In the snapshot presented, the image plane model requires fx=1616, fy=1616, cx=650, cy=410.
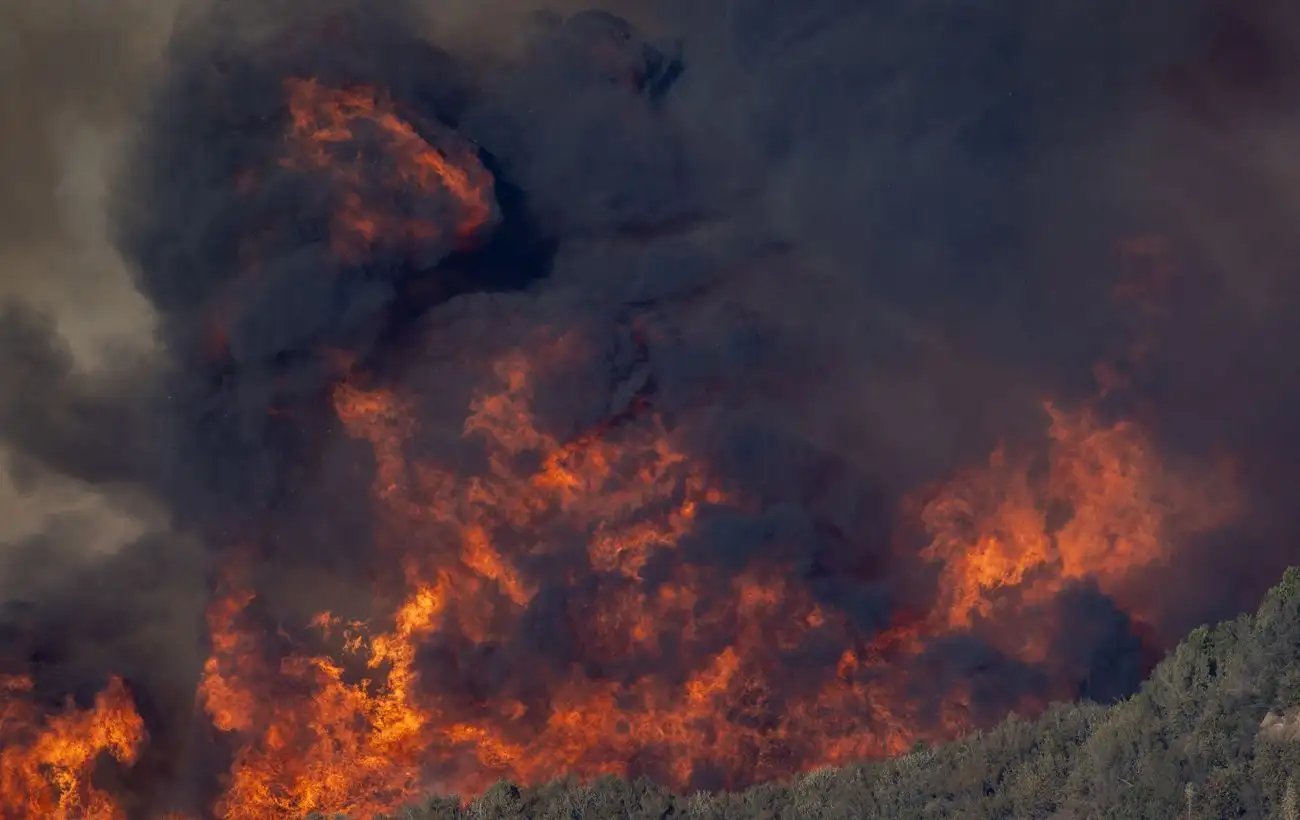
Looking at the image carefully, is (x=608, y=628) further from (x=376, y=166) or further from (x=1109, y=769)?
(x=1109, y=769)

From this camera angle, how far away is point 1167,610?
4209cm

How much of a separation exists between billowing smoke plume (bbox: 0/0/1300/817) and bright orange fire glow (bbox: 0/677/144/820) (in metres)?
0.77

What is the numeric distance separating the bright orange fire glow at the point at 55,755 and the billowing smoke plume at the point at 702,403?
2.51 ft

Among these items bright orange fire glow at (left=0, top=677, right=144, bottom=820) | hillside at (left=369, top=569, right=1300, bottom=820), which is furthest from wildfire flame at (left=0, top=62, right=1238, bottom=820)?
hillside at (left=369, top=569, right=1300, bottom=820)

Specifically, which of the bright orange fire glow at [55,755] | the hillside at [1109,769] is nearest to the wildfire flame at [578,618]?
the bright orange fire glow at [55,755]

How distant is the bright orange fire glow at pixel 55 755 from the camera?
40.8 metres

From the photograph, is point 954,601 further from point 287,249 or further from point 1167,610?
point 287,249

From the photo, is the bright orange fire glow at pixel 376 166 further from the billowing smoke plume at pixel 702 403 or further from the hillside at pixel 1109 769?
the hillside at pixel 1109 769

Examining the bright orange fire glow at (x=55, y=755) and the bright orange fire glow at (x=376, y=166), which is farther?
the bright orange fire glow at (x=376, y=166)

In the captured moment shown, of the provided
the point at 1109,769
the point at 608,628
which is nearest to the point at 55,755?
the point at 608,628

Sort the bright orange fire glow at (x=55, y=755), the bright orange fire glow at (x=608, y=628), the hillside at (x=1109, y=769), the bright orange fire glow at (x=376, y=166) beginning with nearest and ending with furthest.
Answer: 1. the hillside at (x=1109, y=769)
2. the bright orange fire glow at (x=55, y=755)
3. the bright orange fire glow at (x=608, y=628)
4. the bright orange fire glow at (x=376, y=166)

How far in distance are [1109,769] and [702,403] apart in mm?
17896

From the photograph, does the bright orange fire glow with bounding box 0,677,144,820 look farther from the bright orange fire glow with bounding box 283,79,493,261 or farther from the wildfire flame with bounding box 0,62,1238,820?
the bright orange fire glow with bounding box 283,79,493,261

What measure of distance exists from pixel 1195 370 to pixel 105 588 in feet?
103
